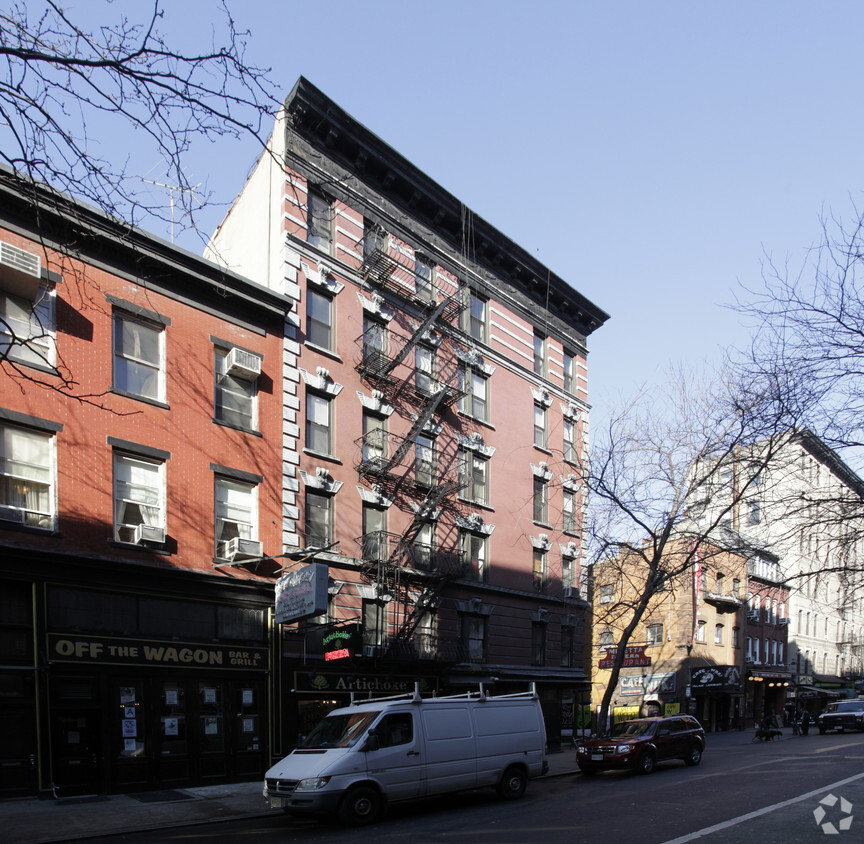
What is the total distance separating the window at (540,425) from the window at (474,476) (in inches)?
150

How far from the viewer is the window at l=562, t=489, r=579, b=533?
33500 millimetres

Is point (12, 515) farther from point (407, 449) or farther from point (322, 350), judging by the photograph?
point (407, 449)

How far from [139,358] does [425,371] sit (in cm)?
1000

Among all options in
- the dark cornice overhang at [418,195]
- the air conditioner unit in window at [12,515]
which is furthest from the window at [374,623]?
the dark cornice overhang at [418,195]

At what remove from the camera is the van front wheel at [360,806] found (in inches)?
530

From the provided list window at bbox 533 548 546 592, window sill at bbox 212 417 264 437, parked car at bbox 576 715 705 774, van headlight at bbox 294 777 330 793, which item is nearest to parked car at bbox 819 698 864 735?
window at bbox 533 548 546 592

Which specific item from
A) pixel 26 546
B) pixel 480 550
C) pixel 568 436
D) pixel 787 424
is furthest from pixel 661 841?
pixel 568 436

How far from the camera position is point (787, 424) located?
14.2 m


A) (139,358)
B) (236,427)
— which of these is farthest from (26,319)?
(236,427)

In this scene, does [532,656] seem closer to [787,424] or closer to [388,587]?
[388,587]

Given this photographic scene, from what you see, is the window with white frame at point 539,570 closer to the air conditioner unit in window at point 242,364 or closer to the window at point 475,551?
the window at point 475,551

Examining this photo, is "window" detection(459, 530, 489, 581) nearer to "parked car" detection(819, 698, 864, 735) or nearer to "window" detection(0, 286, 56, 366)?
"window" detection(0, 286, 56, 366)

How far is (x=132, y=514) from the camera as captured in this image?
18.9m

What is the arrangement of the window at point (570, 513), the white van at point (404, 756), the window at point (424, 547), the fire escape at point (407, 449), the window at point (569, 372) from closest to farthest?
the white van at point (404, 756)
the fire escape at point (407, 449)
the window at point (424, 547)
the window at point (570, 513)
the window at point (569, 372)
